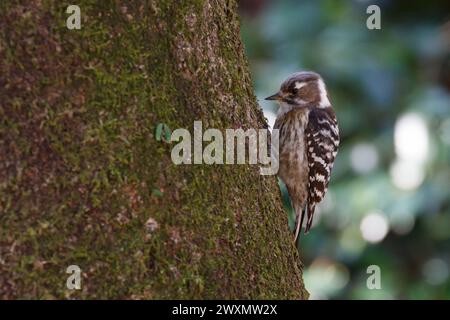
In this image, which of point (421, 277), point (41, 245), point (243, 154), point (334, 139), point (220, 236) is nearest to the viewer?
point (41, 245)

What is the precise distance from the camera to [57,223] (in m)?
2.67

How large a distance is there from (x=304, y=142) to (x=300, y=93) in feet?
1.18

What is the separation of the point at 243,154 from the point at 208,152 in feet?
0.68

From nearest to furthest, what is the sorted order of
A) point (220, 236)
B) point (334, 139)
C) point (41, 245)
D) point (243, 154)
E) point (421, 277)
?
point (41, 245)
point (220, 236)
point (243, 154)
point (334, 139)
point (421, 277)

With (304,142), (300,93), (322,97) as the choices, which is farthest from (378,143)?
(304,142)

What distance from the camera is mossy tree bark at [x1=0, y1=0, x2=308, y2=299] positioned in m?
2.66

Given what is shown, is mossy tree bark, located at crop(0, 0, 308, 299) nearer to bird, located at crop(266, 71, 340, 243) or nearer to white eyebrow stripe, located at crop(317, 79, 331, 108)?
bird, located at crop(266, 71, 340, 243)

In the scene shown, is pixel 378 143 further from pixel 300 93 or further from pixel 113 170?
pixel 113 170

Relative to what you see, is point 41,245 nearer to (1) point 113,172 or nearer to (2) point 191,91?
(1) point 113,172

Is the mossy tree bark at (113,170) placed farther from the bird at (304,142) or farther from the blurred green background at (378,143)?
the blurred green background at (378,143)

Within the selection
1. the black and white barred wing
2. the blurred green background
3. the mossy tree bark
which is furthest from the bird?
the mossy tree bark

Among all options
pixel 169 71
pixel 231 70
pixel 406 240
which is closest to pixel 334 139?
pixel 406 240

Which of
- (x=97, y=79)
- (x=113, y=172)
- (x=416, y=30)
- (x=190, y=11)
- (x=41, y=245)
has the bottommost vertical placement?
(x=41, y=245)

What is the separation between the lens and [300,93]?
543 centimetres
